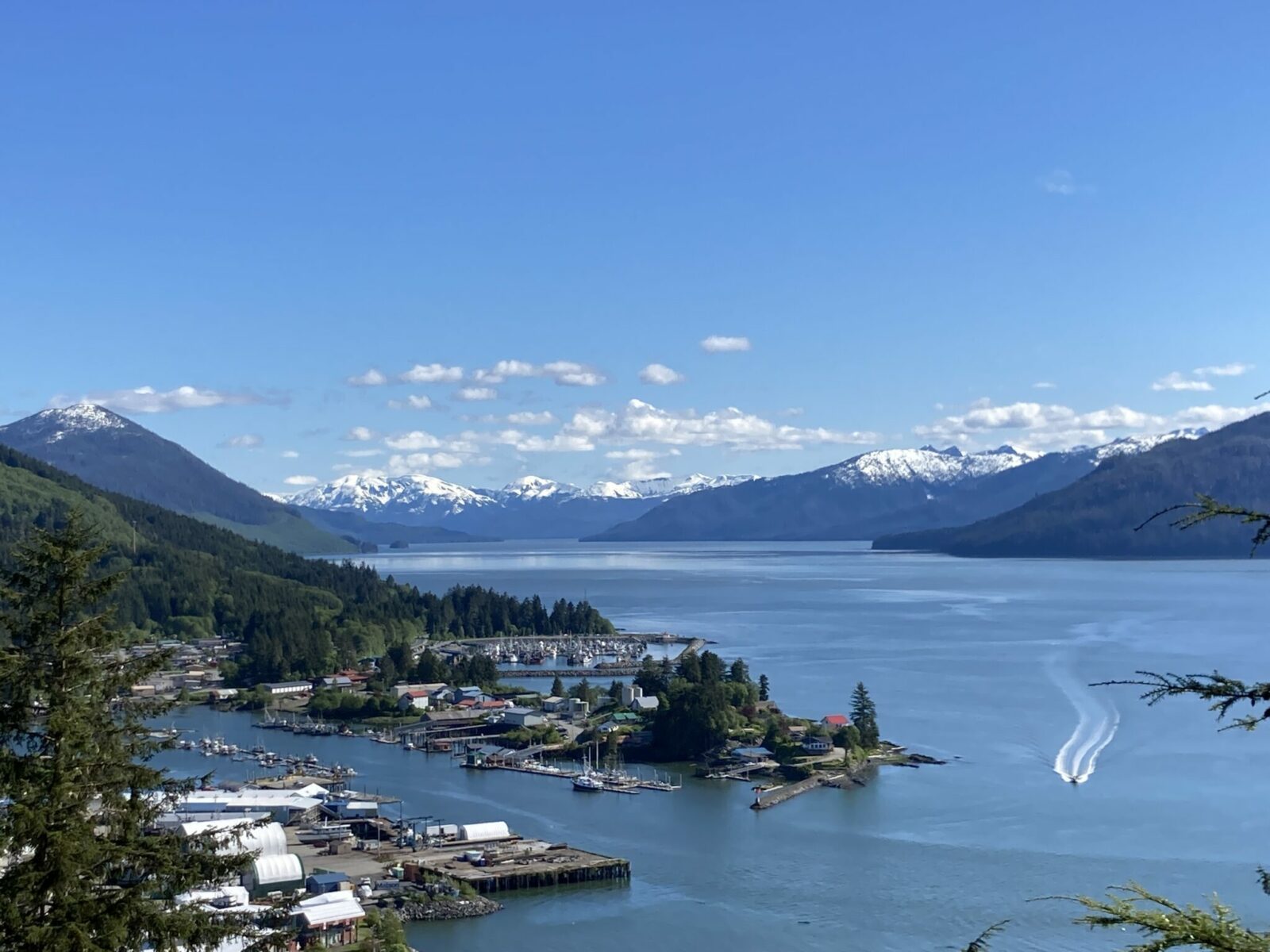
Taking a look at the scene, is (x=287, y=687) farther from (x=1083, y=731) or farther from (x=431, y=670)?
(x=1083, y=731)

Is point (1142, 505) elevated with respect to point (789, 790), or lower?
elevated

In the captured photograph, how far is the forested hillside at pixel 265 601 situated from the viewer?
54.6 metres

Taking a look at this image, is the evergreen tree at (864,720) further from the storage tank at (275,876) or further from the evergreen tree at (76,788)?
A: the evergreen tree at (76,788)

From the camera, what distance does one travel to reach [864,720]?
32.0 meters

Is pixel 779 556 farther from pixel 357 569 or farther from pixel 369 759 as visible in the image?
pixel 369 759

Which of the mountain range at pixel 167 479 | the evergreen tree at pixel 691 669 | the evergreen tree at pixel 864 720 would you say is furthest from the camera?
the mountain range at pixel 167 479

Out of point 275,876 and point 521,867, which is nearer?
point 275,876

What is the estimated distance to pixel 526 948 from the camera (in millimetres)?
18125

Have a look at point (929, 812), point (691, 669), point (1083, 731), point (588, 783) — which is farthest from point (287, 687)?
point (929, 812)

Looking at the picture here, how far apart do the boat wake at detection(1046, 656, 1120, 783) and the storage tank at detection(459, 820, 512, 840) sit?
1132 cm

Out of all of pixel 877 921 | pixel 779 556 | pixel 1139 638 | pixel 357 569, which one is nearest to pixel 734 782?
pixel 877 921

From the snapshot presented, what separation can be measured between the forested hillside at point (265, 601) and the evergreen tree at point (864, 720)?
82.2 feet

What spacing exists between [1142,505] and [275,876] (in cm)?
13165

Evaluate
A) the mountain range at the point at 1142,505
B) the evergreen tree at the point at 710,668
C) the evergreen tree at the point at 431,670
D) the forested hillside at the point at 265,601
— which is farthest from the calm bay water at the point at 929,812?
the mountain range at the point at 1142,505
